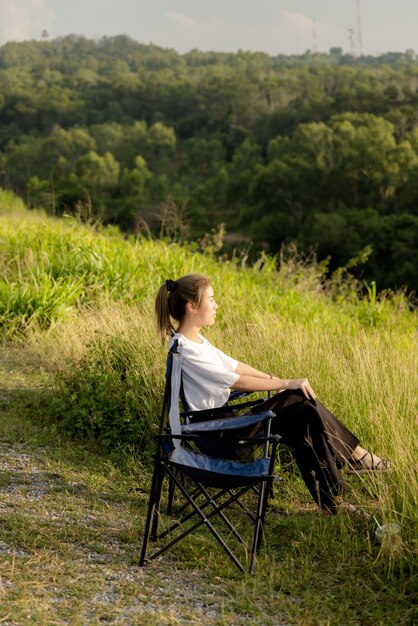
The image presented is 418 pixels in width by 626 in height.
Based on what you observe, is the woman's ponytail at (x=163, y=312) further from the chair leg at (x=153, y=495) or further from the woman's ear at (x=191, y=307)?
the chair leg at (x=153, y=495)

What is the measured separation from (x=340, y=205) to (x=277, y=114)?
80.0 ft

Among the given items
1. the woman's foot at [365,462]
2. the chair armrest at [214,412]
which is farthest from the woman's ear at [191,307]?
the woman's foot at [365,462]

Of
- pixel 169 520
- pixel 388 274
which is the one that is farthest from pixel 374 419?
pixel 388 274

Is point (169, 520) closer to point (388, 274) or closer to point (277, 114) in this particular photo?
point (388, 274)

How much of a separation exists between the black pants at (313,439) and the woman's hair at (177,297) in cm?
58

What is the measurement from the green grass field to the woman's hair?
0.95 meters

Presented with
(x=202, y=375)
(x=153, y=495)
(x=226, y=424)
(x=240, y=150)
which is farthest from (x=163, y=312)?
(x=240, y=150)

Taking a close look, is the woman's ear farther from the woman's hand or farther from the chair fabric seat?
the chair fabric seat

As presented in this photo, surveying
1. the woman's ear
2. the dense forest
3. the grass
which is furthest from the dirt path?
the dense forest

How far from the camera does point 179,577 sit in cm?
319

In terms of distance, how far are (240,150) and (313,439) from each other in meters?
61.4

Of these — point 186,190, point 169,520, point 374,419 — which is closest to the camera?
point 169,520

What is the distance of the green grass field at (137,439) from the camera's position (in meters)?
2.99

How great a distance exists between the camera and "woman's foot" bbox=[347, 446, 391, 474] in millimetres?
3773
